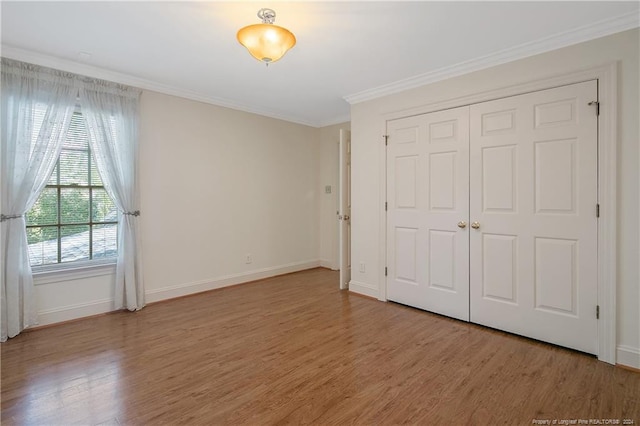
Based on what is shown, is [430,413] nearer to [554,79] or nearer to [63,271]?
[554,79]

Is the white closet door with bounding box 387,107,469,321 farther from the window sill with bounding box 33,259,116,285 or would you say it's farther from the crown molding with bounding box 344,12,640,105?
the window sill with bounding box 33,259,116,285

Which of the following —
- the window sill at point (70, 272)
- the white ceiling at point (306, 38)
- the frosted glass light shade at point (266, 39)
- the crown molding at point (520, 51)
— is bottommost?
the window sill at point (70, 272)

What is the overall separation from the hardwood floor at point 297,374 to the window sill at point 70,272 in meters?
0.48

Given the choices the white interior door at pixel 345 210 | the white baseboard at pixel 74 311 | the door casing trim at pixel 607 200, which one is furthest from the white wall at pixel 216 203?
the door casing trim at pixel 607 200

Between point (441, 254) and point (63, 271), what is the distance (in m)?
3.96

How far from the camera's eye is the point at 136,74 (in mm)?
3604

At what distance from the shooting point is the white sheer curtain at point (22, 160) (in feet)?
9.62

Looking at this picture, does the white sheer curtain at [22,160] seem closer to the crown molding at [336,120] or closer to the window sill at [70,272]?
the window sill at [70,272]

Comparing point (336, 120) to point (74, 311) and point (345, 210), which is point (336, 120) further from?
point (74, 311)

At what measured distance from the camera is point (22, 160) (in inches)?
119

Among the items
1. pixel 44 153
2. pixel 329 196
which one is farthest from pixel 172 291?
pixel 329 196

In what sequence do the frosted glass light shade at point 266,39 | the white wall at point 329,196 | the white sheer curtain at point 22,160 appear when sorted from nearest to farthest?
1. the frosted glass light shade at point 266,39
2. the white sheer curtain at point 22,160
3. the white wall at point 329,196

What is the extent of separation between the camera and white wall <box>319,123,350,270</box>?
19.0 ft

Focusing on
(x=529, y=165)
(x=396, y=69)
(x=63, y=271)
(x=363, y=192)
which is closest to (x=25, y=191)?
(x=63, y=271)
